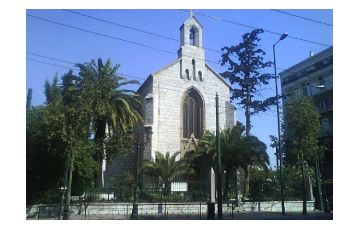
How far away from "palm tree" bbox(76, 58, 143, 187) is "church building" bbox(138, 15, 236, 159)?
2.45 m

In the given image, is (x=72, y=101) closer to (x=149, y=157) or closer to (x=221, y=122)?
(x=149, y=157)

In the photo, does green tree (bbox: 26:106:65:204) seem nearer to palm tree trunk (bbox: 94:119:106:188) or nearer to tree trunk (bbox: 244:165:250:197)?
palm tree trunk (bbox: 94:119:106:188)

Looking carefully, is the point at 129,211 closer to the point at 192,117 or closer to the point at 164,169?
the point at 164,169

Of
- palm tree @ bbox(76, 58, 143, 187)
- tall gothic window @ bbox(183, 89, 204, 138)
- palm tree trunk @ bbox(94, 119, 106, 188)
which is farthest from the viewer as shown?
tall gothic window @ bbox(183, 89, 204, 138)

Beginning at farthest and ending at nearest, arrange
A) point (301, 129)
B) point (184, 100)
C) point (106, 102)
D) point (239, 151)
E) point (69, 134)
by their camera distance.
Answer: point (184, 100) < point (239, 151) < point (301, 129) < point (106, 102) < point (69, 134)

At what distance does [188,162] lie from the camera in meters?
24.1

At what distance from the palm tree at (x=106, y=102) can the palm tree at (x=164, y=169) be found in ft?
8.13

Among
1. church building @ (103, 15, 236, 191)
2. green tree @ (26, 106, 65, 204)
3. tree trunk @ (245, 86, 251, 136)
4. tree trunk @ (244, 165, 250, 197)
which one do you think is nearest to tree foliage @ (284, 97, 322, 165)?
tree trunk @ (245, 86, 251, 136)

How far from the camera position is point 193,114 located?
27734mm

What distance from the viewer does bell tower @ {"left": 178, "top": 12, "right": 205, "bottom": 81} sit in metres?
27.7

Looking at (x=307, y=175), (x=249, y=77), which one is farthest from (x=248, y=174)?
(x=249, y=77)

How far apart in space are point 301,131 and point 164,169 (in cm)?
763

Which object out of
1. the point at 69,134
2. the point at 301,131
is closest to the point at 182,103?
the point at 301,131
